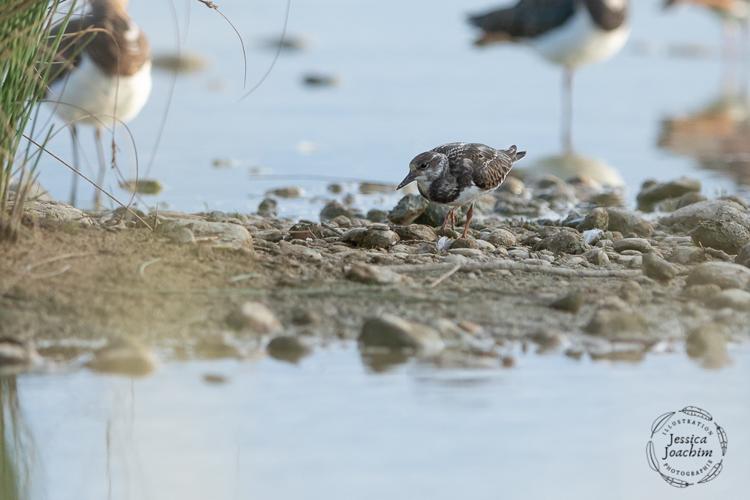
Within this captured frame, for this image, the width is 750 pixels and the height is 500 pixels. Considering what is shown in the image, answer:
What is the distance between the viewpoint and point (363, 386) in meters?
4.27

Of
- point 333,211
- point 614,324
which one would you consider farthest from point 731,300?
point 333,211

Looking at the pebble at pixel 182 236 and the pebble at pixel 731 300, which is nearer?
the pebble at pixel 731 300

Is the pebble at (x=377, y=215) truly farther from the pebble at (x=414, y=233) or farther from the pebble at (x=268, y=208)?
the pebble at (x=414, y=233)

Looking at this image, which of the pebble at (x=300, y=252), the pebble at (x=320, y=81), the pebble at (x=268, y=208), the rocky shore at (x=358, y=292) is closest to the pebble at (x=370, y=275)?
the rocky shore at (x=358, y=292)

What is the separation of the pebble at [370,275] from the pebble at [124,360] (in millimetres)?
1022

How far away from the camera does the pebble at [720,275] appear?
5.25m

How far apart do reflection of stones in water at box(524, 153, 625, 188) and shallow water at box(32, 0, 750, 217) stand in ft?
0.13

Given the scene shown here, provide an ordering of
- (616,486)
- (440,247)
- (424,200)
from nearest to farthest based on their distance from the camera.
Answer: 1. (616,486)
2. (440,247)
3. (424,200)

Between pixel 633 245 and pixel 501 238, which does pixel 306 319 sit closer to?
pixel 501 238

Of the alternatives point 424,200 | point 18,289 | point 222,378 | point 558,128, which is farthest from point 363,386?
point 558,128

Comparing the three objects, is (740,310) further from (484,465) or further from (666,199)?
(666,199)

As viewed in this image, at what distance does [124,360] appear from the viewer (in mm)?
4348

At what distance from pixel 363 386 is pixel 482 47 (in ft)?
28.5

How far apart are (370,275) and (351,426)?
129cm
